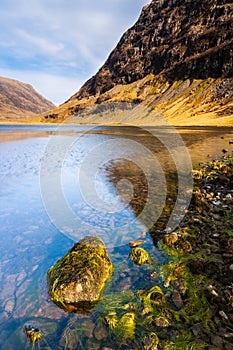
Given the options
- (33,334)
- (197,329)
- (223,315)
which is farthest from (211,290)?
(33,334)

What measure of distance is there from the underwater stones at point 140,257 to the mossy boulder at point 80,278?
880mm

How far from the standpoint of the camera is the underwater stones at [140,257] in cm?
792

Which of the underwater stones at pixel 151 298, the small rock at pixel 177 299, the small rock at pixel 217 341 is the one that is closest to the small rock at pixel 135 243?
the underwater stones at pixel 151 298

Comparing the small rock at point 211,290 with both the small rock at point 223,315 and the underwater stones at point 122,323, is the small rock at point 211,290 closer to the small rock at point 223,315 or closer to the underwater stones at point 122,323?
the small rock at point 223,315

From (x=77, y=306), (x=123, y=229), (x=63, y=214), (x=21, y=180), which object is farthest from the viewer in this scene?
(x=21, y=180)

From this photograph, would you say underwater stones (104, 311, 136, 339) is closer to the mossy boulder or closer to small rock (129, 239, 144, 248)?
the mossy boulder

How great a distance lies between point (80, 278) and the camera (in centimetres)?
663

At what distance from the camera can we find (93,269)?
22.8ft

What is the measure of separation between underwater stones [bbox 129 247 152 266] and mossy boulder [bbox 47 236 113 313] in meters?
0.88

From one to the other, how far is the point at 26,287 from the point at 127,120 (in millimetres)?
193910

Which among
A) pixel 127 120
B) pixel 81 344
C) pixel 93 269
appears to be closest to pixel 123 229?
pixel 93 269

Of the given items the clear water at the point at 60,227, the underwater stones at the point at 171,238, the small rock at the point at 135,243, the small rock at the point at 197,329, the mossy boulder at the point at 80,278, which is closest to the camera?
the small rock at the point at 197,329

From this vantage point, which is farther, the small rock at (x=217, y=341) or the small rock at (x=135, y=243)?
the small rock at (x=135, y=243)

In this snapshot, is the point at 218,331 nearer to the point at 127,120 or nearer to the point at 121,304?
the point at 121,304
